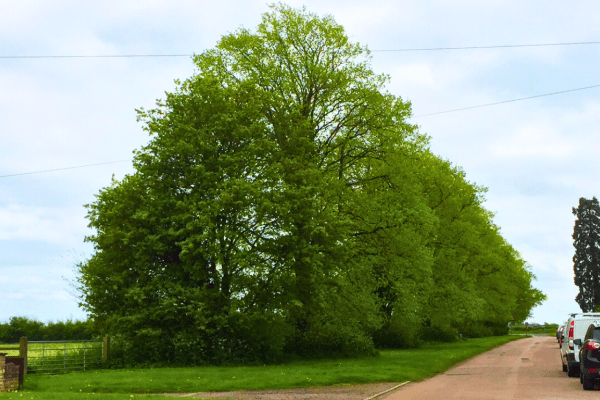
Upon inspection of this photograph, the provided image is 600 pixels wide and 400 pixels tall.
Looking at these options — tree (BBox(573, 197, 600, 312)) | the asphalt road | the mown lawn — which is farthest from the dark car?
tree (BBox(573, 197, 600, 312))

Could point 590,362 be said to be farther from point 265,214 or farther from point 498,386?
point 265,214

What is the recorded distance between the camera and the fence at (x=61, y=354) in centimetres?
2572

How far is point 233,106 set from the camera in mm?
31328

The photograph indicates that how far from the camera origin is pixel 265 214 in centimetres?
3014

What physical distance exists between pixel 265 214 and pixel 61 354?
1001 centimetres

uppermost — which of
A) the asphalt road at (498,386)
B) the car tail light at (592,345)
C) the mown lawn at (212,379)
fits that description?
the car tail light at (592,345)

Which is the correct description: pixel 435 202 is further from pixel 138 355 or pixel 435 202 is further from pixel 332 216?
pixel 138 355

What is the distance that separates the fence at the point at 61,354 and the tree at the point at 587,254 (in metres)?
81.2

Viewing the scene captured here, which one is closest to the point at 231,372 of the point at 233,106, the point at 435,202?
the point at 233,106

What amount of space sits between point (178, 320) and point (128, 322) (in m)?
2.09

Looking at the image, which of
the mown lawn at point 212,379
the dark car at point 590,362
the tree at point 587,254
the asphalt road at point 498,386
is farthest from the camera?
the tree at point 587,254

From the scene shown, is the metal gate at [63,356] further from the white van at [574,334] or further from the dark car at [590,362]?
the dark car at [590,362]

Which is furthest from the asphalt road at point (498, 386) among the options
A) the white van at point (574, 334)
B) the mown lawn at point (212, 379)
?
the mown lawn at point (212, 379)

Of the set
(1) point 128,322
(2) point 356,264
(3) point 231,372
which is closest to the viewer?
(3) point 231,372
